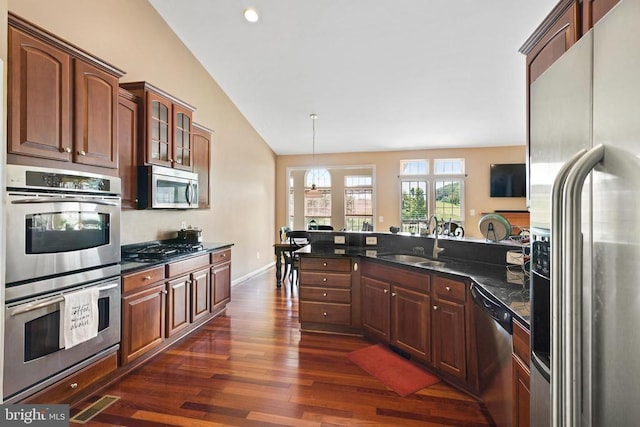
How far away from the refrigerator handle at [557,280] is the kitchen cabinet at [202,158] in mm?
3965

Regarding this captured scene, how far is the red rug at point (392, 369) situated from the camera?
2338 mm

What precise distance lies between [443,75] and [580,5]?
3.31 meters

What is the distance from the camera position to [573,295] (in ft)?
2.00

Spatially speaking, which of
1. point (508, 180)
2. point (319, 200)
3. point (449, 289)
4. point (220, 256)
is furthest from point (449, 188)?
point (220, 256)

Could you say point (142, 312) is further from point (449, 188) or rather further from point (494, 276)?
point (449, 188)

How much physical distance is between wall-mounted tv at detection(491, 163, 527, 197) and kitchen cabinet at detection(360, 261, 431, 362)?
5.17 m

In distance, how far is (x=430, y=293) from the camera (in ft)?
8.04

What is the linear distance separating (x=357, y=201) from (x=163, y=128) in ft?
17.4

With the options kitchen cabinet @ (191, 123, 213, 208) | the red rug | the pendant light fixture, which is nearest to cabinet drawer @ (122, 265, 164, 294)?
kitchen cabinet @ (191, 123, 213, 208)

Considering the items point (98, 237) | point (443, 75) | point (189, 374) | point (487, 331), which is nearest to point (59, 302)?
point (98, 237)

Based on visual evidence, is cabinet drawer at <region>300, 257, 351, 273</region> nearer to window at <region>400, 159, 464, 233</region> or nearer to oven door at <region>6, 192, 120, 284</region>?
oven door at <region>6, 192, 120, 284</region>

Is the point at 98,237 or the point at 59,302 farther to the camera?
the point at 98,237

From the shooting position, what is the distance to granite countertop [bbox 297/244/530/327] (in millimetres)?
1516

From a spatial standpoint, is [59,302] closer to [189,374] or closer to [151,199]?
[189,374]
